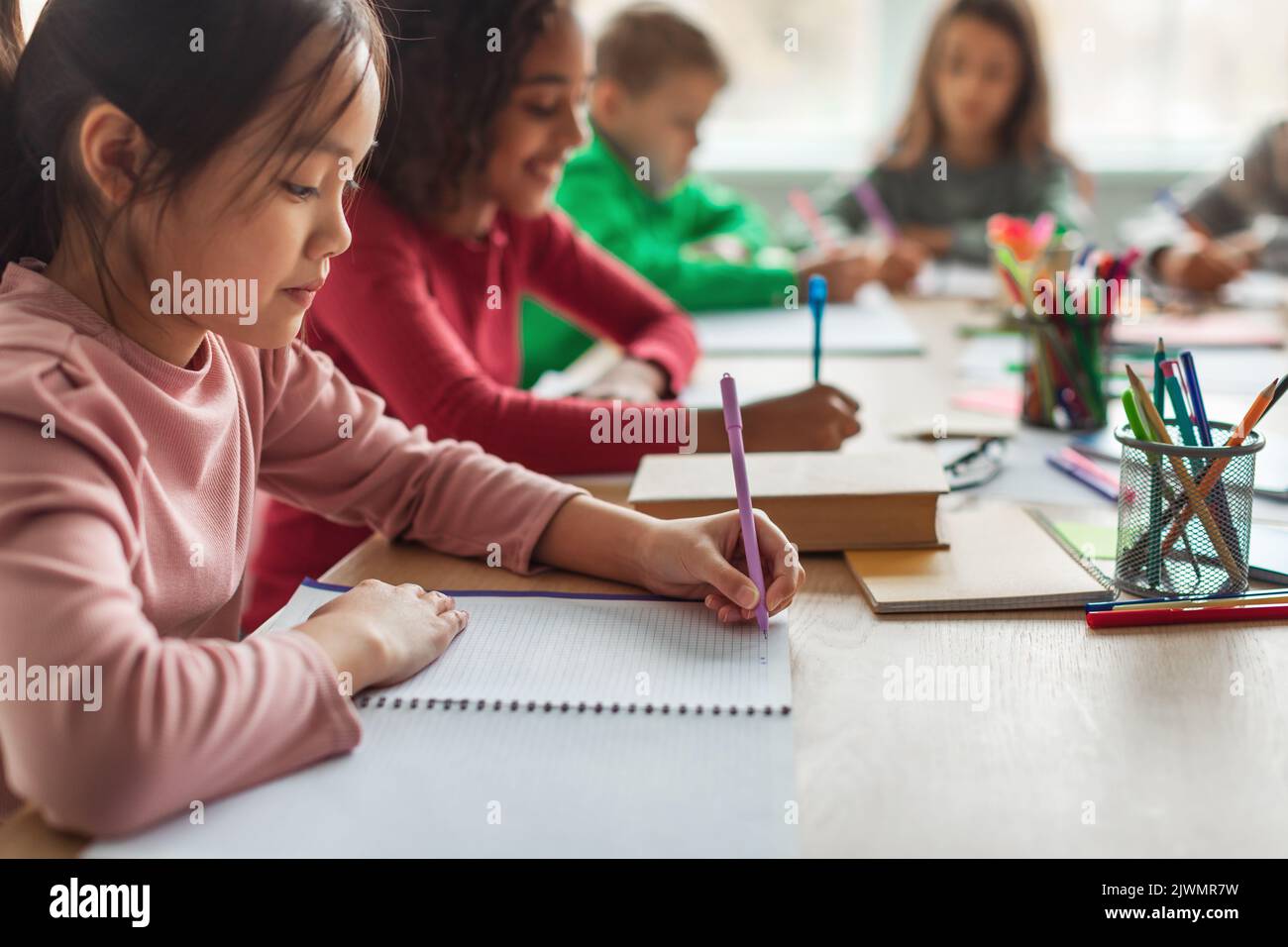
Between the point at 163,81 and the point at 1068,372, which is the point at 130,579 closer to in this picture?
the point at 163,81

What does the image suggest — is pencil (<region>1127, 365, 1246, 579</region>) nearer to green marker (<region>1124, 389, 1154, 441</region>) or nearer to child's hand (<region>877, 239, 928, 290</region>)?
green marker (<region>1124, 389, 1154, 441</region>)

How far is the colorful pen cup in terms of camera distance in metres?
1.21

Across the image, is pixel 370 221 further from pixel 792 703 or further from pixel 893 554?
pixel 792 703

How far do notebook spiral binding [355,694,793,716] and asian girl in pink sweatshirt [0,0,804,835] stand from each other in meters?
0.02

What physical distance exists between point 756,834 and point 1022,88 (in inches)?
94.7

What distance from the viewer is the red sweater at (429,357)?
1101 mm

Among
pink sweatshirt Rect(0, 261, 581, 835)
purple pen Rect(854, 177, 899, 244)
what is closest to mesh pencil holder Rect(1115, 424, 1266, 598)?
pink sweatshirt Rect(0, 261, 581, 835)

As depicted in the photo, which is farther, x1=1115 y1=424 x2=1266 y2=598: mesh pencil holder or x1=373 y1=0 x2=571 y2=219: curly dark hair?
x1=373 y1=0 x2=571 y2=219: curly dark hair

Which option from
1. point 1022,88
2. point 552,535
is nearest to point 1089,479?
point 552,535

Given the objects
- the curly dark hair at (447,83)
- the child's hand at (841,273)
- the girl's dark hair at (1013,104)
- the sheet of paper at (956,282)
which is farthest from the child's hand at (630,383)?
the girl's dark hair at (1013,104)

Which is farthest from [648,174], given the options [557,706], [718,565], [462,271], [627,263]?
[557,706]

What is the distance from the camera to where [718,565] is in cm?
76
